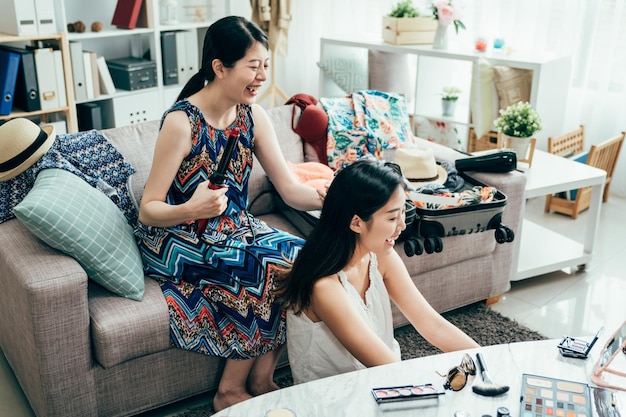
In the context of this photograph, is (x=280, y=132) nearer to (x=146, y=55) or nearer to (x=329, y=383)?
(x=329, y=383)

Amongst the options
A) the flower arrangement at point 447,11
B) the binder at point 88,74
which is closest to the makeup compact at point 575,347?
the flower arrangement at point 447,11

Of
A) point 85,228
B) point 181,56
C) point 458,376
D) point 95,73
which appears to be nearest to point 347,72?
point 181,56

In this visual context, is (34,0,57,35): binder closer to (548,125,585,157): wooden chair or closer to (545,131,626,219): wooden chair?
(548,125,585,157): wooden chair

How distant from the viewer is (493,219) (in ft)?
8.30

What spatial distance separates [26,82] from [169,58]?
37.9 inches

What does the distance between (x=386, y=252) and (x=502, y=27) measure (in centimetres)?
296

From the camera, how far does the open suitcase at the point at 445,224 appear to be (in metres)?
2.44

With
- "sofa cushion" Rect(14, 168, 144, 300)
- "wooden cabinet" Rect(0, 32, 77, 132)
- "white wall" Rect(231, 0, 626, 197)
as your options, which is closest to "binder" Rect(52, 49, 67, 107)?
"wooden cabinet" Rect(0, 32, 77, 132)

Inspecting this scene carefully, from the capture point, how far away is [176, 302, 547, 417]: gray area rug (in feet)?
8.18

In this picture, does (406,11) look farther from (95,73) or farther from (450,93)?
(95,73)

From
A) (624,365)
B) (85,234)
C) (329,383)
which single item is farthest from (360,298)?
(85,234)

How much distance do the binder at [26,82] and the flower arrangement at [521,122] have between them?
2.37 meters

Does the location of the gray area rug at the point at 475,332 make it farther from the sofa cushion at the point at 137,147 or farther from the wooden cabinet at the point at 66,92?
the wooden cabinet at the point at 66,92

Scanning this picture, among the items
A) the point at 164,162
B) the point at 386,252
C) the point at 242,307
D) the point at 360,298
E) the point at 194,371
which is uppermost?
the point at 164,162
